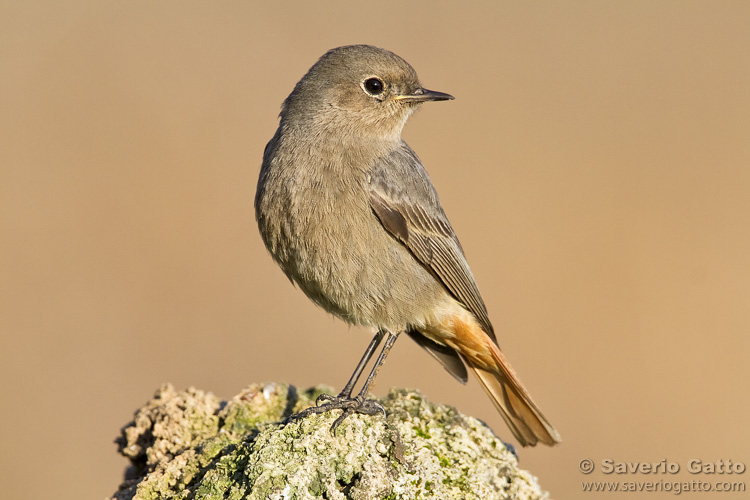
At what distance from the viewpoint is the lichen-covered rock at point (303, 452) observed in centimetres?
369

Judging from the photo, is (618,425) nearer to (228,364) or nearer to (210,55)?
(228,364)

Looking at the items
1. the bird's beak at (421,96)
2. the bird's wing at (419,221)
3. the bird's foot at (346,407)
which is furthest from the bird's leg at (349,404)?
the bird's beak at (421,96)

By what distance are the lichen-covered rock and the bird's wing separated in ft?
2.90

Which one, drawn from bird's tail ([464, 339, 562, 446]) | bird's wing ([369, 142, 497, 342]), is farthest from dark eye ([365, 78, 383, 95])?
bird's tail ([464, 339, 562, 446])

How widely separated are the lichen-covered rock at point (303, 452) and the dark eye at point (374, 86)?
6.08ft

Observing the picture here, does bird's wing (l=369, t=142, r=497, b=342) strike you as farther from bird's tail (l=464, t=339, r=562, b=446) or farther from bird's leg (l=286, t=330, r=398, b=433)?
bird's leg (l=286, t=330, r=398, b=433)

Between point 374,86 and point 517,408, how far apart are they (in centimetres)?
219

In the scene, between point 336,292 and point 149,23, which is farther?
point 149,23

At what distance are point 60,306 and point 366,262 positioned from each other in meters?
5.74

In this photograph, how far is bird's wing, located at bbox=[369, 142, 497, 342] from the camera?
4941 mm

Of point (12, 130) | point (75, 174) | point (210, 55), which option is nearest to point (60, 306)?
point (75, 174)

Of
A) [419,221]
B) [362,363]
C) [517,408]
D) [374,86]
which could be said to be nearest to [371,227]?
[419,221]

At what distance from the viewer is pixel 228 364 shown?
9156 mm

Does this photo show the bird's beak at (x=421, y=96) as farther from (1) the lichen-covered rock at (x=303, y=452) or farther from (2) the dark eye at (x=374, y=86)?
(1) the lichen-covered rock at (x=303, y=452)
